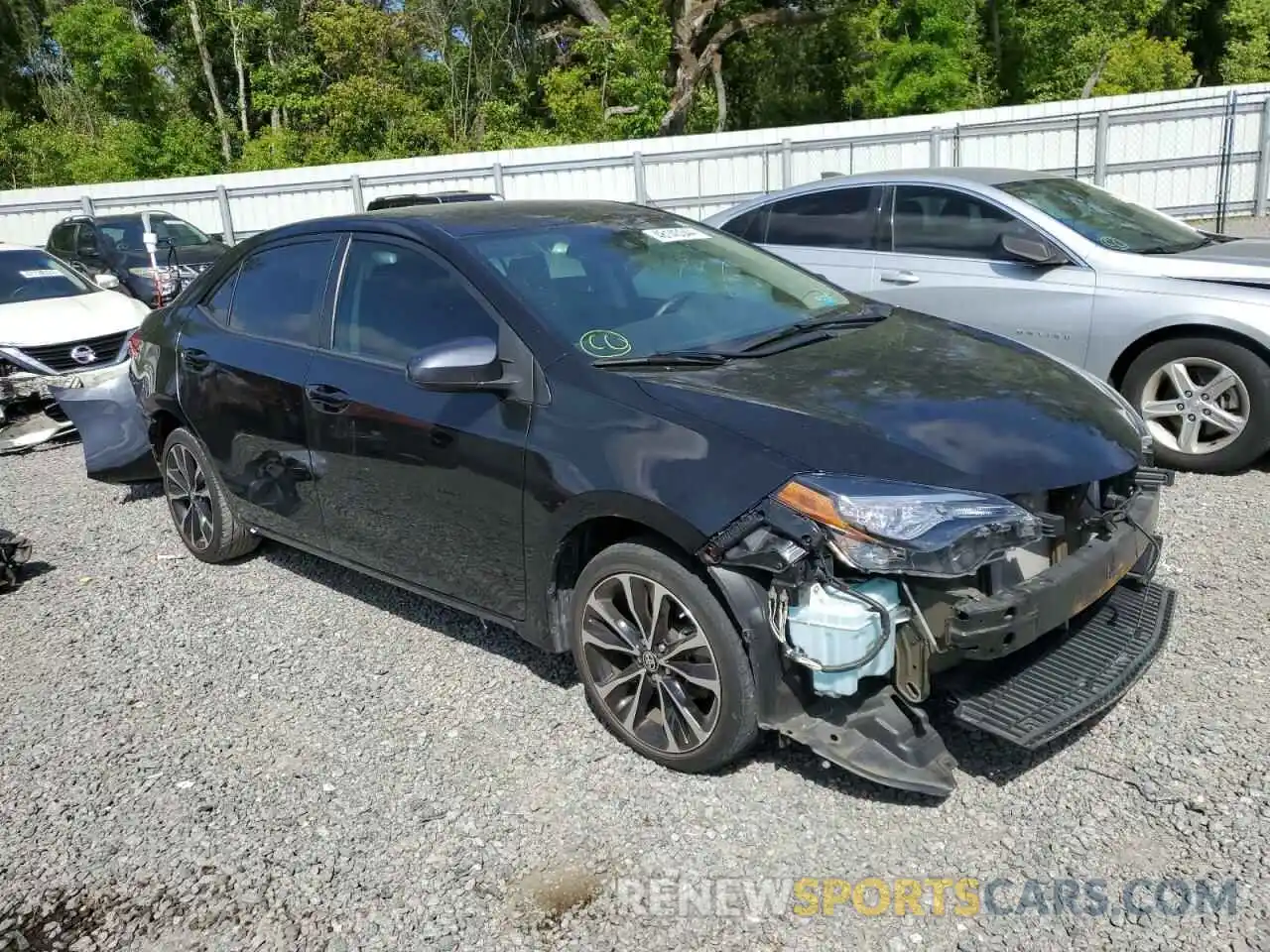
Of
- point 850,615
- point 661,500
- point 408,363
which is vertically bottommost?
point 850,615

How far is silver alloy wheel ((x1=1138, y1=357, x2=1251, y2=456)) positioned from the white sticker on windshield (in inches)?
110

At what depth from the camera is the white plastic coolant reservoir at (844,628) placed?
2.71 m

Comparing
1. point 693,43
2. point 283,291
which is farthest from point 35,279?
point 693,43

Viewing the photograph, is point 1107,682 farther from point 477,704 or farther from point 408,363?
point 408,363

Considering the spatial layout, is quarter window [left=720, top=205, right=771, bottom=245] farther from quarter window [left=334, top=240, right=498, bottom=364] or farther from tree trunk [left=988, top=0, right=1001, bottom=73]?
tree trunk [left=988, top=0, right=1001, bottom=73]

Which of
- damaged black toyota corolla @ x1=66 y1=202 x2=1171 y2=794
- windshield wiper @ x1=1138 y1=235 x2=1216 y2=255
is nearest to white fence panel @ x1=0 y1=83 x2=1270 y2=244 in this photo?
windshield wiper @ x1=1138 y1=235 x2=1216 y2=255

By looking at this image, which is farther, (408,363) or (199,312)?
(199,312)

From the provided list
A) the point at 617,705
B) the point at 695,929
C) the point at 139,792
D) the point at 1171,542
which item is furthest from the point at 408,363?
the point at 1171,542

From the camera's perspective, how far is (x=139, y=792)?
11.2ft

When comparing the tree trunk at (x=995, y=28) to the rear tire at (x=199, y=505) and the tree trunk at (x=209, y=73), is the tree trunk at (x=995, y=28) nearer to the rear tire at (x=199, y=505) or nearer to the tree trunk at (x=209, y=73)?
the tree trunk at (x=209, y=73)

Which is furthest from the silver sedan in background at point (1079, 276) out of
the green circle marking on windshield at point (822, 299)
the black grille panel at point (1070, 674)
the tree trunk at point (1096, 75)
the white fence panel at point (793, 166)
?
the tree trunk at point (1096, 75)

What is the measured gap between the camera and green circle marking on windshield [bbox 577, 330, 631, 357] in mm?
3430

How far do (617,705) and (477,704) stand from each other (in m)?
0.67

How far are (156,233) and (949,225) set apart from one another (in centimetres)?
1250
